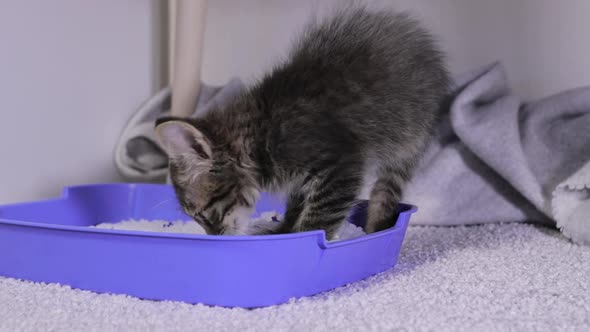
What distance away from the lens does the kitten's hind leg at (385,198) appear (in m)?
1.62

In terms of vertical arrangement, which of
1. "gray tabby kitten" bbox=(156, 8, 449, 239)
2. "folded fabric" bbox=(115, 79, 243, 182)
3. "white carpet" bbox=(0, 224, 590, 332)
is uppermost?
"gray tabby kitten" bbox=(156, 8, 449, 239)

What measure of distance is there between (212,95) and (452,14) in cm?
92

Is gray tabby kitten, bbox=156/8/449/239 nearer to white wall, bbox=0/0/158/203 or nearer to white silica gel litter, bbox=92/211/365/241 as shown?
white silica gel litter, bbox=92/211/365/241

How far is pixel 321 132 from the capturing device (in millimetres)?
1406

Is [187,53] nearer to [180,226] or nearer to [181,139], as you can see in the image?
[180,226]

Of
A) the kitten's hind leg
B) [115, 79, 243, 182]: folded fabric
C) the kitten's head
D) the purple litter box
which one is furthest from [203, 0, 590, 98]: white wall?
the purple litter box

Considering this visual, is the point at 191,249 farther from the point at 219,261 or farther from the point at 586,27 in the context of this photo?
the point at 586,27

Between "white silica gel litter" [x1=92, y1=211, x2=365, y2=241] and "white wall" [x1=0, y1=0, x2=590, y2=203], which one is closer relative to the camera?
"white silica gel litter" [x1=92, y1=211, x2=365, y2=241]

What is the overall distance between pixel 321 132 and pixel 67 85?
1078mm

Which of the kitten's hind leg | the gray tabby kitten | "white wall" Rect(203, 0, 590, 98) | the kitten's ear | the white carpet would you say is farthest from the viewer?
"white wall" Rect(203, 0, 590, 98)

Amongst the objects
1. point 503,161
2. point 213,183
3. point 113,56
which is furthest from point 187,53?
point 503,161

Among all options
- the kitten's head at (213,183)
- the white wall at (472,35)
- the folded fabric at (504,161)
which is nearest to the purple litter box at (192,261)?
the kitten's head at (213,183)

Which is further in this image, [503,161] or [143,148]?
[143,148]

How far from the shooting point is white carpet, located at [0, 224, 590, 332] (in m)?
1.03
